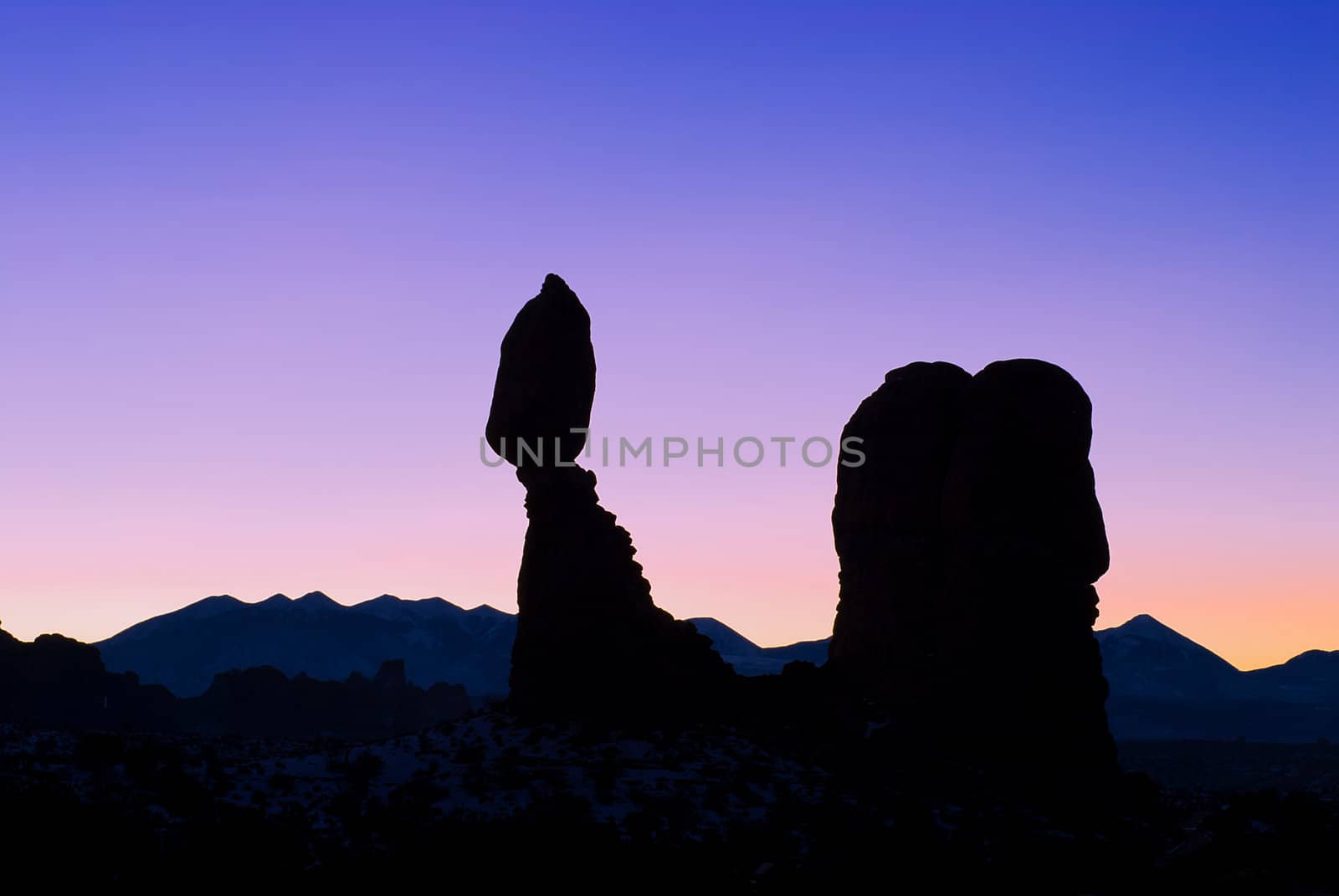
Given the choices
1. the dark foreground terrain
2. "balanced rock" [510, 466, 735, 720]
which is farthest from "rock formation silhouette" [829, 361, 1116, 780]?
"balanced rock" [510, 466, 735, 720]

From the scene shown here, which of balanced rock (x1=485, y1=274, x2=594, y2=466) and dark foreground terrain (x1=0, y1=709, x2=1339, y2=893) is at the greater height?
balanced rock (x1=485, y1=274, x2=594, y2=466)

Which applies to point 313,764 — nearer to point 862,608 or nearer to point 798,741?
point 798,741

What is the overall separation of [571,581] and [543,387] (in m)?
6.73

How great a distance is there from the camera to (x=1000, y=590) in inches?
1970

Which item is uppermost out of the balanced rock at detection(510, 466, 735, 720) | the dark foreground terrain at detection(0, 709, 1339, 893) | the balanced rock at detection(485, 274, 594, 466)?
the balanced rock at detection(485, 274, 594, 466)

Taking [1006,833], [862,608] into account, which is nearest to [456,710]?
[862,608]

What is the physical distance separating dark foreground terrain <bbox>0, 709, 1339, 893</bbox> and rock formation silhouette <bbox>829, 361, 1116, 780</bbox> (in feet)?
9.29

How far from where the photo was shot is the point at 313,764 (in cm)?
4612

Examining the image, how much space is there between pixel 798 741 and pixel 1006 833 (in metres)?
9.14

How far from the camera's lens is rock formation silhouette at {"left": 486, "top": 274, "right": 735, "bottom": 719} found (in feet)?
162

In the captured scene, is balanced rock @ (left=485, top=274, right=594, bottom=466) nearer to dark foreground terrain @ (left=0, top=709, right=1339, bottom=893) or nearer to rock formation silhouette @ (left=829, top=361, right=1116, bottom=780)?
dark foreground terrain @ (left=0, top=709, right=1339, bottom=893)

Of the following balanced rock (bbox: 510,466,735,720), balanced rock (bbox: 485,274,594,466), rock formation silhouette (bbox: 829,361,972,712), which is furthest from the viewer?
rock formation silhouette (bbox: 829,361,972,712)

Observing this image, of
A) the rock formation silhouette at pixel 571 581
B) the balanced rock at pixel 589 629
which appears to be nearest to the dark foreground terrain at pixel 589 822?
the balanced rock at pixel 589 629

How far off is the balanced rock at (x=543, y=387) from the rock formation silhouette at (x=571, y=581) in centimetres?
4
